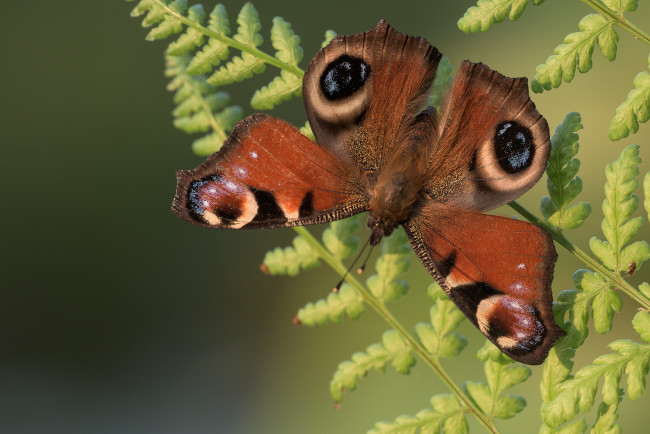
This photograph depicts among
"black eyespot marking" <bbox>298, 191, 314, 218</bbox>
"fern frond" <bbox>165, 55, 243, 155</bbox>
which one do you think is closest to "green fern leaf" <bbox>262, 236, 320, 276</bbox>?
"black eyespot marking" <bbox>298, 191, 314, 218</bbox>

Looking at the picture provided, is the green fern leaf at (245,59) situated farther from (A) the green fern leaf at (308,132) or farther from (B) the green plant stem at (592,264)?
(B) the green plant stem at (592,264)

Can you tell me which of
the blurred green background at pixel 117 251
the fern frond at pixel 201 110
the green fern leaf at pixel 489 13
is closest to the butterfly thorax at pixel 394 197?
the green fern leaf at pixel 489 13

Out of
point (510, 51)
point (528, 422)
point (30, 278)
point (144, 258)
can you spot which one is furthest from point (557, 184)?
point (30, 278)

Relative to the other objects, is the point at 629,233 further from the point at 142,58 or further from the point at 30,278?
the point at 30,278

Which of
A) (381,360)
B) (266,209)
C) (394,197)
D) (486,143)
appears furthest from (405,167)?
(381,360)

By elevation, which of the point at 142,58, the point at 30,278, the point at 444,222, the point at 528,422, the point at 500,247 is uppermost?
the point at 142,58

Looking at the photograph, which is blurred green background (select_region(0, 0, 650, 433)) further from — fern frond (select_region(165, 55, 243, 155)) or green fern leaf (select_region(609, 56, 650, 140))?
green fern leaf (select_region(609, 56, 650, 140))
